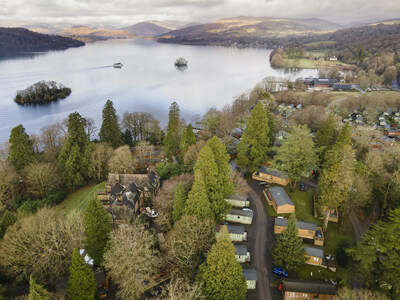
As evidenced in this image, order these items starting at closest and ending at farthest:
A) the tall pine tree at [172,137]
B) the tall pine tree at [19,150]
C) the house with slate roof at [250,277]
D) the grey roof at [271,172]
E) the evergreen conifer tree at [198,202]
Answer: the house with slate roof at [250,277] < the evergreen conifer tree at [198,202] < the grey roof at [271,172] < the tall pine tree at [19,150] < the tall pine tree at [172,137]

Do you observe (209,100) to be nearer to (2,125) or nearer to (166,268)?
(2,125)

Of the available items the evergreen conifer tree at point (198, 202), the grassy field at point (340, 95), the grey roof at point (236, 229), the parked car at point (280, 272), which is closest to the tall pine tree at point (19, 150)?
the evergreen conifer tree at point (198, 202)

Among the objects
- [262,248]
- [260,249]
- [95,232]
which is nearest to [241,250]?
[260,249]

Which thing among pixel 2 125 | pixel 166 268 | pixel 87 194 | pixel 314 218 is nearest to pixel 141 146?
pixel 87 194

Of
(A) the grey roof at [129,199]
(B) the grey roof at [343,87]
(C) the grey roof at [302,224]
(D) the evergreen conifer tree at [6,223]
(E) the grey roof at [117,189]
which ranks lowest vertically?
(C) the grey roof at [302,224]

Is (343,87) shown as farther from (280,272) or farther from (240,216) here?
(280,272)

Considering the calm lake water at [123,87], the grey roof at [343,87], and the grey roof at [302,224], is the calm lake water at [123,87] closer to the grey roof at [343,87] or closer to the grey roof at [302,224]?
the grey roof at [343,87]

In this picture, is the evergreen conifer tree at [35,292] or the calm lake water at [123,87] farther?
the calm lake water at [123,87]
